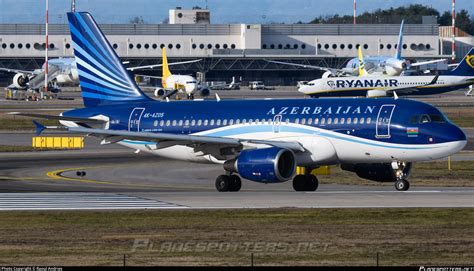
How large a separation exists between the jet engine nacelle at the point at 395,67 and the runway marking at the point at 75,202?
411ft

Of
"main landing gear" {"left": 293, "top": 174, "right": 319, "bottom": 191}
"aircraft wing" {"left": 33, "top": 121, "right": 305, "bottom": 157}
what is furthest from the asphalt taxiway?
"aircraft wing" {"left": 33, "top": 121, "right": 305, "bottom": 157}

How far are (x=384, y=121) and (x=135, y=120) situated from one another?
41.1 feet

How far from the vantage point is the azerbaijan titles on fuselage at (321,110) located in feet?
150

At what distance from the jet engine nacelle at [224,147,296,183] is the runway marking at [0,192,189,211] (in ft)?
14.6

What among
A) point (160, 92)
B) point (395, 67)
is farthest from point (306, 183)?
point (395, 67)

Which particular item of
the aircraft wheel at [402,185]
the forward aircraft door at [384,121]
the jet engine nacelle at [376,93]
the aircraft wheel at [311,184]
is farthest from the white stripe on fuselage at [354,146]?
the jet engine nacelle at [376,93]

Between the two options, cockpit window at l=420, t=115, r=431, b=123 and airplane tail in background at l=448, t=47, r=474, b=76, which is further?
airplane tail in background at l=448, t=47, r=474, b=76

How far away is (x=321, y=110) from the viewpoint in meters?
46.6

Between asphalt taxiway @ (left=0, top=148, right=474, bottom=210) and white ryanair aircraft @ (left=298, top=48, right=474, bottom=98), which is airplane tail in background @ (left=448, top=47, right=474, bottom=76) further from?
asphalt taxiway @ (left=0, top=148, right=474, bottom=210)

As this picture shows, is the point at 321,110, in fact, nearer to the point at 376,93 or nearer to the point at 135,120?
the point at 135,120

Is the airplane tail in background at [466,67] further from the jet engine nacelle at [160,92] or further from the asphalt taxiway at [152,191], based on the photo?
the asphalt taxiway at [152,191]

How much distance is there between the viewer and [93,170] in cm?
6022

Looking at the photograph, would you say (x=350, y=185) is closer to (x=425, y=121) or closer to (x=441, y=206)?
(x=425, y=121)

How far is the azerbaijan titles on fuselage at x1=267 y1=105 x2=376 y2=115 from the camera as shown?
45.8 metres
